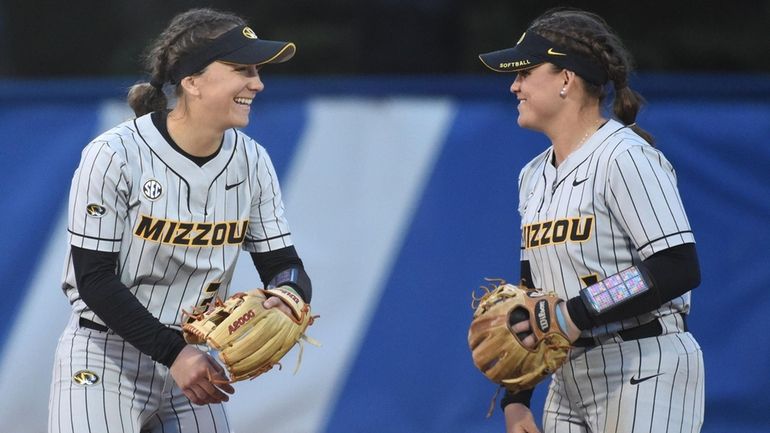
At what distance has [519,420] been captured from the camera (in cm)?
348

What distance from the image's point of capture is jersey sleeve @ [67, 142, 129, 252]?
3.30 metres

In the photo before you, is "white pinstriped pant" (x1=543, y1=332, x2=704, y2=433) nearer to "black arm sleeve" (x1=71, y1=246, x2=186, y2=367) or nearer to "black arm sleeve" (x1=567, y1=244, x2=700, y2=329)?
"black arm sleeve" (x1=567, y1=244, x2=700, y2=329)

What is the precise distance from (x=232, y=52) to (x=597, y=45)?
3.41 ft

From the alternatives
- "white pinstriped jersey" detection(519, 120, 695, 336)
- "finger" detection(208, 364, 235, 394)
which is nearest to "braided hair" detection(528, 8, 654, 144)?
"white pinstriped jersey" detection(519, 120, 695, 336)

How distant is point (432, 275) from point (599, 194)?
1967mm

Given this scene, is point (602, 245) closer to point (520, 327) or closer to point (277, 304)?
point (520, 327)

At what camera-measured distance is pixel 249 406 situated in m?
5.04

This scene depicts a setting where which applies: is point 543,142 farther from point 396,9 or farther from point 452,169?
point 396,9

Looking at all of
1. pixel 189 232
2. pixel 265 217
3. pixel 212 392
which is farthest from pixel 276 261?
pixel 212 392

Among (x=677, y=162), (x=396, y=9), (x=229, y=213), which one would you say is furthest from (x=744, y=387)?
(x=396, y=9)

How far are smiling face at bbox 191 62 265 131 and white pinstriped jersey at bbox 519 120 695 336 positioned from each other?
0.90m

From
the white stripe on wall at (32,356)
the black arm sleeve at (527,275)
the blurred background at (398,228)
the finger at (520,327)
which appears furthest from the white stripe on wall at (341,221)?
the finger at (520,327)

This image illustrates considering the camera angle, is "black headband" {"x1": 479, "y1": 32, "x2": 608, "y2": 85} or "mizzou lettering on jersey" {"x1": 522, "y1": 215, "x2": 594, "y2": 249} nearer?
"mizzou lettering on jersey" {"x1": 522, "y1": 215, "x2": 594, "y2": 249}

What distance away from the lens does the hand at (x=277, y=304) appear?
11.0ft
